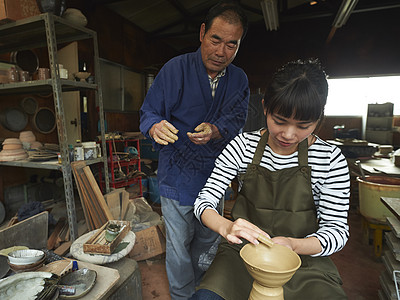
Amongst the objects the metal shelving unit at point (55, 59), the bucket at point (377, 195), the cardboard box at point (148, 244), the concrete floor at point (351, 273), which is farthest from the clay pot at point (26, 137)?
the bucket at point (377, 195)

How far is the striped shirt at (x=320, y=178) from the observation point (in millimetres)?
1123

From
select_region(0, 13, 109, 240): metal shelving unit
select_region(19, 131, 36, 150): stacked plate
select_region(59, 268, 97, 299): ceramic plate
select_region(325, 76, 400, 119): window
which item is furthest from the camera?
select_region(325, 76, 400, 119): window

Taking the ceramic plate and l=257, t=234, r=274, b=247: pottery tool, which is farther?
the ceramic plate

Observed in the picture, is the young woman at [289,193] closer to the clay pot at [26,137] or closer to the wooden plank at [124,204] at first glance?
the wooden plank at [124,204]

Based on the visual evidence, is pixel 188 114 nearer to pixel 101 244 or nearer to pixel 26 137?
pixel 101 244

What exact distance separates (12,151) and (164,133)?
2622 millimetres

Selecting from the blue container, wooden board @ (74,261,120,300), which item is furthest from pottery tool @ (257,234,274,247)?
the blue container

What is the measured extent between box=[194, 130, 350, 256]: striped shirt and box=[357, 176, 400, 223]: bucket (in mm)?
1959

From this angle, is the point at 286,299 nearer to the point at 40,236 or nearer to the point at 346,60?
the point at 40,236

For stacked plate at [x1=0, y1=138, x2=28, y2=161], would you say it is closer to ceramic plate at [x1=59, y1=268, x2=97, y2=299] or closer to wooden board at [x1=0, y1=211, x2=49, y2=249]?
wooden board at [x1=0, y1=211, x2=49, y2=249]

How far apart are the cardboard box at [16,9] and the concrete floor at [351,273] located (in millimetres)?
3042

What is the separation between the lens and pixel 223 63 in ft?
5.12

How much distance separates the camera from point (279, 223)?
Result: 125cm

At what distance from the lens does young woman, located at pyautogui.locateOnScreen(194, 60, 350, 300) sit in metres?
1.04
